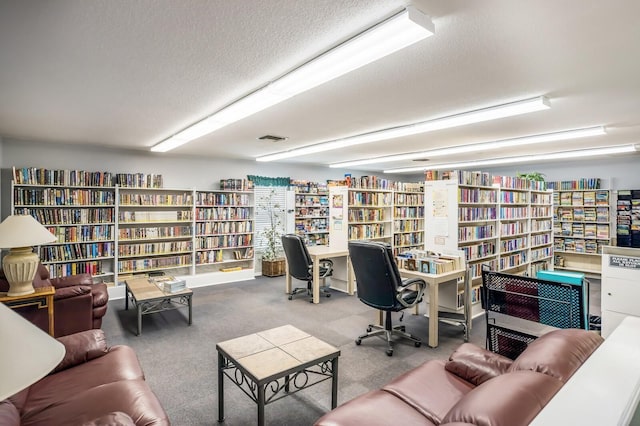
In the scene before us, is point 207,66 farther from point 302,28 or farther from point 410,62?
point 410,62

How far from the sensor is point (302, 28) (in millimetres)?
1898

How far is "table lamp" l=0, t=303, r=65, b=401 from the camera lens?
0.59 m

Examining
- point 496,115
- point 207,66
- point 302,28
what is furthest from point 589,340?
point 207,66

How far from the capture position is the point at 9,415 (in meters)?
1.57

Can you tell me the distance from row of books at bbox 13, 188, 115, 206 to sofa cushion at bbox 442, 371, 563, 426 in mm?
6051

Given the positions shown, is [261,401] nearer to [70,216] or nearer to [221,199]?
[70,216]

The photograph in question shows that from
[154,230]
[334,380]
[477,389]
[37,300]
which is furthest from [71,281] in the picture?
[477,389]

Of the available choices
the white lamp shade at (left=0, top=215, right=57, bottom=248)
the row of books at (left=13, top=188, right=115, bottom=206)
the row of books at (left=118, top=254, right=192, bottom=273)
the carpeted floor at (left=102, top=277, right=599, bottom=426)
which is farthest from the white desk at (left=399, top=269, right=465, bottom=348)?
the row of books at (left=13, top=188, right=115, bottom=206)

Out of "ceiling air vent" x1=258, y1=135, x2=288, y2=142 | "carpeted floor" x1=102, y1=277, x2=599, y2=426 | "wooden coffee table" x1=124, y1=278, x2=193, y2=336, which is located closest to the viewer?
"carpeted floor" x1=102, y1=277, x2=599, y2=426

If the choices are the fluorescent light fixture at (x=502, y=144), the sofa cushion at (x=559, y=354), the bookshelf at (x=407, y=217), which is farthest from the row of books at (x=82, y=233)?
the sofa cushion at (x=559, y=354)

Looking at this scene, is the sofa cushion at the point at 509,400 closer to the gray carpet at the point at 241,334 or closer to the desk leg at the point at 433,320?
the gray carpet at the point at 241,334

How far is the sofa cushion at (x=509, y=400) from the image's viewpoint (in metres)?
1.10

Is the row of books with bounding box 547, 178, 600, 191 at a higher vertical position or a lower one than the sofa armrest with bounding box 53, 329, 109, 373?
higher

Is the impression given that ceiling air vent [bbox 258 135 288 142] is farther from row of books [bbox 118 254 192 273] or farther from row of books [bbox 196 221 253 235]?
row of books [bbox 118 254 192 273]
